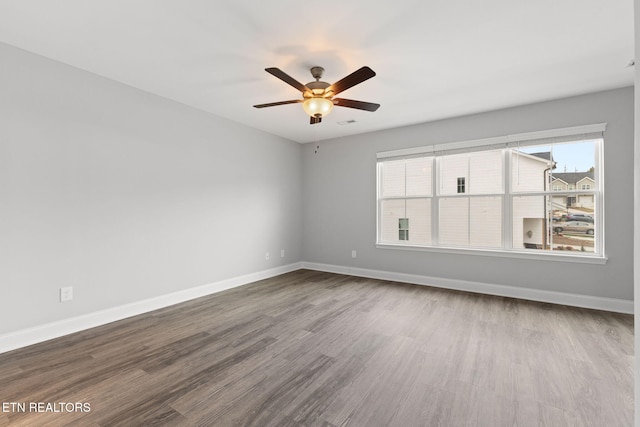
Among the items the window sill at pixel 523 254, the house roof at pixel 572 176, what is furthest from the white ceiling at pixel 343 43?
the window sill at pixel 523 254

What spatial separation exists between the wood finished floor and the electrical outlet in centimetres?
39

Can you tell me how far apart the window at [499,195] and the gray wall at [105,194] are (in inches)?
111

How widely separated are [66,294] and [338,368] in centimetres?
286

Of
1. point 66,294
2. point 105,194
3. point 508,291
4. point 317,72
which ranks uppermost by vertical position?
point 317,72

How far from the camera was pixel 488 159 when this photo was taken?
167 inches

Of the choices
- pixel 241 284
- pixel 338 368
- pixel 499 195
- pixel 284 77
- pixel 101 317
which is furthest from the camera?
Answer: pixel 241 284

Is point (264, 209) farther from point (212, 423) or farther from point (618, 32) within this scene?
point (618, 32)

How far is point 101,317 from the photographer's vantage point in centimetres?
304

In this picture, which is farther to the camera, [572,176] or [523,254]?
[523,254]

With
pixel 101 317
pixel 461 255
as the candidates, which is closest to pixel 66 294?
pixel 101 317

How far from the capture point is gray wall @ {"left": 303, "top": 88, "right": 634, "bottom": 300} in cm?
338

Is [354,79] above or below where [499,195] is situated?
above

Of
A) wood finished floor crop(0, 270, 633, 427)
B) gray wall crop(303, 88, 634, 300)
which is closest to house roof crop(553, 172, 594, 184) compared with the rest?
gray wall crop(303, 88, 634, 300)

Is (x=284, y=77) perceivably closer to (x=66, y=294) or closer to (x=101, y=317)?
(x=66, y=294)
